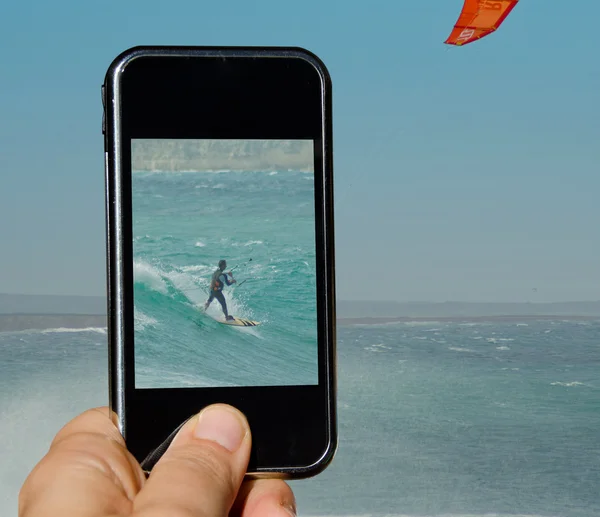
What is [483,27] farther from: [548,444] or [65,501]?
[548,444]

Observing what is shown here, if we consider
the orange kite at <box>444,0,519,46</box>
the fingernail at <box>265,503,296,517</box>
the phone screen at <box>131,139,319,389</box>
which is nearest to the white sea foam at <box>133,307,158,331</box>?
the phone screen at <box>131,139,319,389</box>

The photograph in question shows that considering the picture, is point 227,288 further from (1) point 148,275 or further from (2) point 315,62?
(2) point 315,62

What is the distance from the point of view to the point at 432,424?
9.16m

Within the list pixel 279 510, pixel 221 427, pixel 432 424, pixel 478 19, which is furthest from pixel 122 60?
pixel 432 424

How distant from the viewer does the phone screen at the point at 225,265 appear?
0.68m

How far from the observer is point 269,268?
68cm

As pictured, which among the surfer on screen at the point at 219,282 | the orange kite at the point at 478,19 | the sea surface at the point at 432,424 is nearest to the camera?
the surfer on screen at the point at 219,282

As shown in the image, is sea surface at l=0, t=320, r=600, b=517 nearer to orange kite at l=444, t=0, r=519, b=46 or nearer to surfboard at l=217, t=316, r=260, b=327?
orange kite at l=444, t=0, r=519, b=46

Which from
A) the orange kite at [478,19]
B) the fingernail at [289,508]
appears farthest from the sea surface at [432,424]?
the fingernail at [289,508]

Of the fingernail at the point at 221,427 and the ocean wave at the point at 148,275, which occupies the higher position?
the ocean wave at the point at 148,275

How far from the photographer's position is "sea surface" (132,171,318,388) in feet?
2.23

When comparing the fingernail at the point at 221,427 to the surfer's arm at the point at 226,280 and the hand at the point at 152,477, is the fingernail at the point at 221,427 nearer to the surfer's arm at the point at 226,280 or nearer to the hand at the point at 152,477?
the hand at the point at 152,477

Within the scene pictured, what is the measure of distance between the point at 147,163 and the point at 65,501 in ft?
1.02

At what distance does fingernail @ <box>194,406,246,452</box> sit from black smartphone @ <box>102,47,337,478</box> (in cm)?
2
